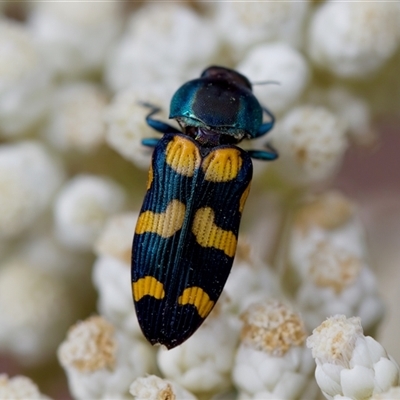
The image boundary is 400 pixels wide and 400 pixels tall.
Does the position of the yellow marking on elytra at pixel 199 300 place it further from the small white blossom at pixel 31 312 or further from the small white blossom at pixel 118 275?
the small white blossom at pixel 31 312

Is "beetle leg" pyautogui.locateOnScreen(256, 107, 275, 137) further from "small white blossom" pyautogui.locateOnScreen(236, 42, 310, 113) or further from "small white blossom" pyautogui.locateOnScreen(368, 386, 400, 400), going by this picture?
"small white blossom" pyautogui.locateOnScreen(368, 386, 400, 400)

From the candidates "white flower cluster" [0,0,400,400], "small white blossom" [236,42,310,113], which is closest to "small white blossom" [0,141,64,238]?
"white flower cluster" [0,0,400,400]

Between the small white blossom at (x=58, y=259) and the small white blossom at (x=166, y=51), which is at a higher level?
the small white blossom at (x=166, y=51)

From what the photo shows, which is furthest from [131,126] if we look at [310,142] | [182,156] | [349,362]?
[349,362]

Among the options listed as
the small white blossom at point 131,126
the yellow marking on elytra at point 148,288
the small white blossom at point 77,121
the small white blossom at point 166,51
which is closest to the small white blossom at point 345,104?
the small white blossom at point 166,51

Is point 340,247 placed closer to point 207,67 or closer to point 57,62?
point 207,67
